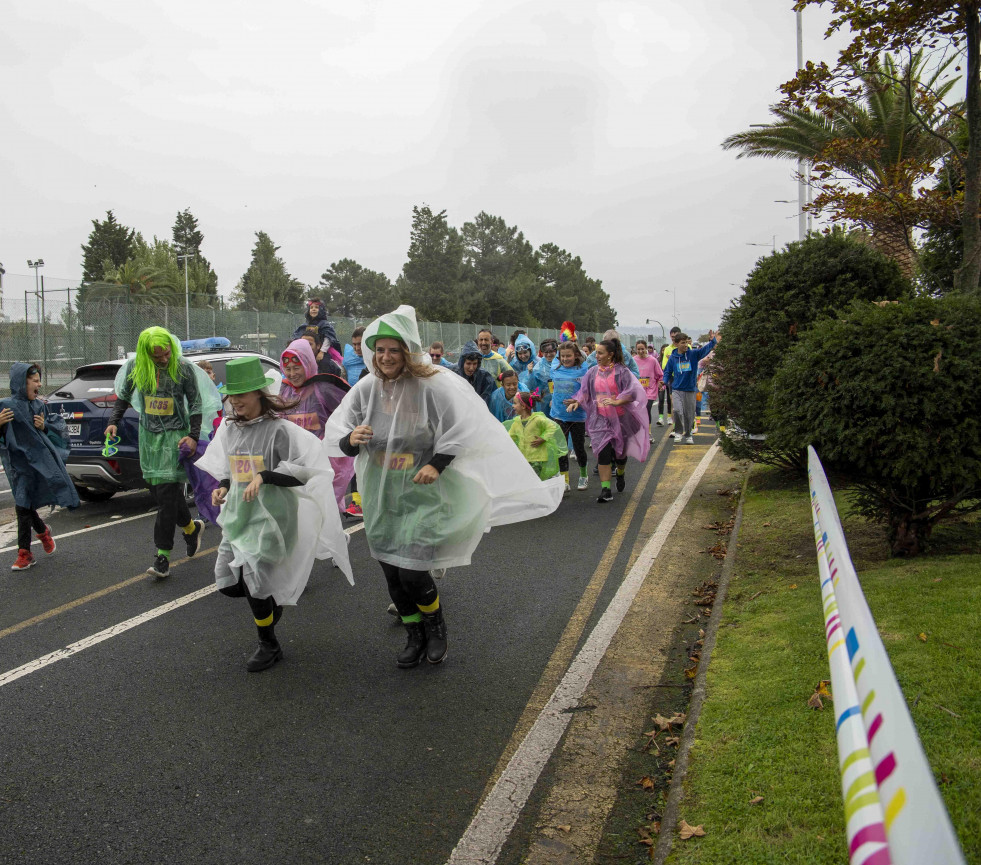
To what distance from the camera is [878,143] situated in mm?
8836

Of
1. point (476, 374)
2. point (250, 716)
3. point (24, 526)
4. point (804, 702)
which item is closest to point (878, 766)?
point (804, 702)

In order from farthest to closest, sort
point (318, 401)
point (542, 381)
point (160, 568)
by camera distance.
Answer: point (542, 381) < point (318, 401) < point (160, 568)

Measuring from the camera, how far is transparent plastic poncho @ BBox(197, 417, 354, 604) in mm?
4750

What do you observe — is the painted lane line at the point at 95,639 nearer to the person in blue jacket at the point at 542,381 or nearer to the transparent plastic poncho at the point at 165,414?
the transparent plastic poncho at the point at 165,414

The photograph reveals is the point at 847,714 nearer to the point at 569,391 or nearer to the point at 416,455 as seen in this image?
the point at 416,455

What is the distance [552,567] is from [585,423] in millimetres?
3963

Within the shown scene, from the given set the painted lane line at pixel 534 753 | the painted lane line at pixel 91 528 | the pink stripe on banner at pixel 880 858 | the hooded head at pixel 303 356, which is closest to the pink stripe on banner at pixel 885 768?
the pink stripe on banner at pixel 880 858

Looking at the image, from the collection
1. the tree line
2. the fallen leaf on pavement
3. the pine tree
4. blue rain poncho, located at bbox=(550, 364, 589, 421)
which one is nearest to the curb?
the fallen leaf on pavement

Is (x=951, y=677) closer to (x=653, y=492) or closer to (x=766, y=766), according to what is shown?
(x=766, y=766)

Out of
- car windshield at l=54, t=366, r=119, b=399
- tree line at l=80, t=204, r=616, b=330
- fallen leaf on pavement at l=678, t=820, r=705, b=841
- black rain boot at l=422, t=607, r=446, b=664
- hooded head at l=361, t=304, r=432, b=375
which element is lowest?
fallen leaf on pavement at l=678, t=820, r=705, b=841

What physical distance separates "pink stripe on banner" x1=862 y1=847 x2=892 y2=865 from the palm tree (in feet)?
23.2

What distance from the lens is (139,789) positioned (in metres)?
3.46

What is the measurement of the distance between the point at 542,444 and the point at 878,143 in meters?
4.77

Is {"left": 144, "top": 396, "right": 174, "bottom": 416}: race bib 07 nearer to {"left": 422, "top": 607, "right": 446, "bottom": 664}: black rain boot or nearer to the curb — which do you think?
{"left": 422, "top": 607, "right": 446, "bottom": 664}: black rain boot
